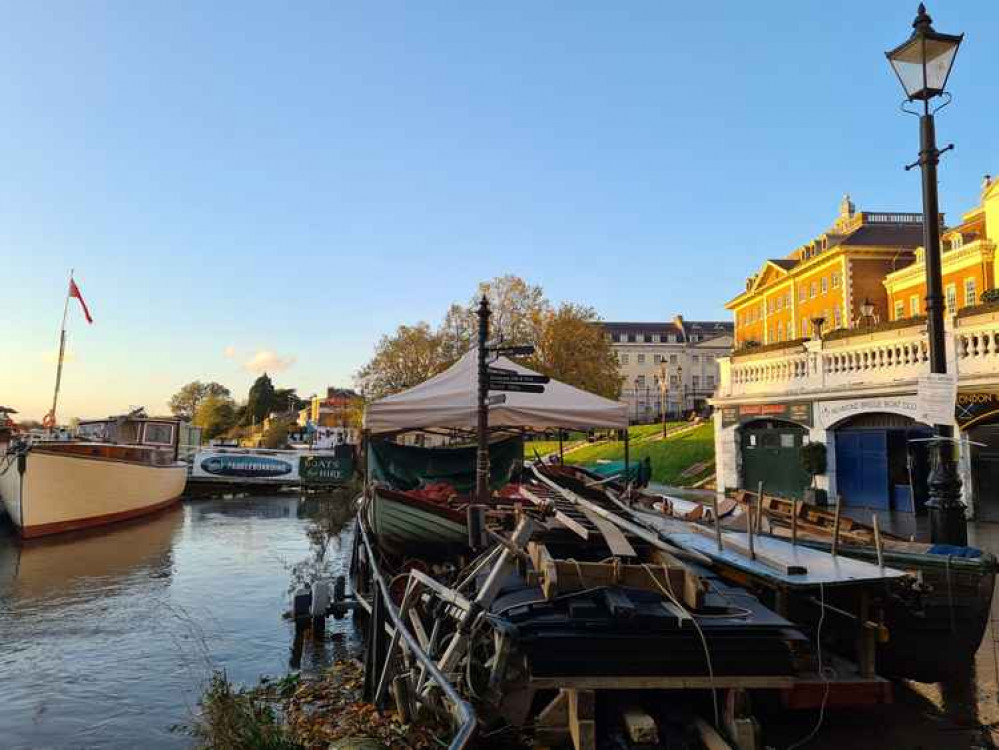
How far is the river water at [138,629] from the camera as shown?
23.0 feet

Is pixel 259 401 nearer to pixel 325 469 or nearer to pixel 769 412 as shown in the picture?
pixel 325 469

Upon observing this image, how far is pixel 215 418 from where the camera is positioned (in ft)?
288

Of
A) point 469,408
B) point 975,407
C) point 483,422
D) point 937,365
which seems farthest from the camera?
point 975,407

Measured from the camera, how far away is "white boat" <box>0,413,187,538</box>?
19.8 meters

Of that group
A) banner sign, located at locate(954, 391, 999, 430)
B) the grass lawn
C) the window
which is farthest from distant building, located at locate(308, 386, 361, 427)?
banner sign, located at locate(954, 391, 999, 430)

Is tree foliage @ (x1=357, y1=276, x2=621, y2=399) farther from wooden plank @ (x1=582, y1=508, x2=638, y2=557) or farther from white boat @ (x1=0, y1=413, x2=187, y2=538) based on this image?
wooden plank @ (x1=582, y1=508, x2=638, y2=557)

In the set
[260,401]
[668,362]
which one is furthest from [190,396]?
[668,362]

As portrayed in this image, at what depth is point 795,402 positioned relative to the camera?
653 inches

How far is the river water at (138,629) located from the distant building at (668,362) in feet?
267

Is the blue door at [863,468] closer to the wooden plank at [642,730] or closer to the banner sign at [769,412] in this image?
the banner sign at [769,412]

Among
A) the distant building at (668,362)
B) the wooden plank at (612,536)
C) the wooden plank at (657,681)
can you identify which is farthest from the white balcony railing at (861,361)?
the distant building at (668,362)

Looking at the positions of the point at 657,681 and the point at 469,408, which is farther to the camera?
the point at 469,408

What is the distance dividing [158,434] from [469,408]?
24.3 meters

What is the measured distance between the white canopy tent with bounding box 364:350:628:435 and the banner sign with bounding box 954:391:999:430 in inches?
264
